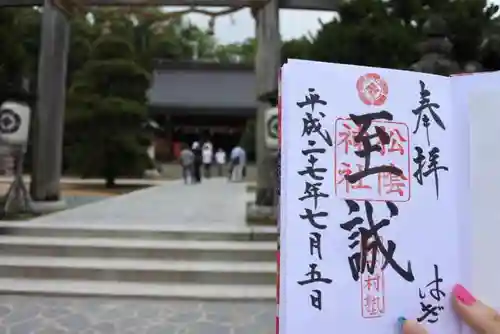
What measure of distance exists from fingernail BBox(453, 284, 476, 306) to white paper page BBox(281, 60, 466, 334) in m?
0.01

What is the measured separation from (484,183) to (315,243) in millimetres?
330

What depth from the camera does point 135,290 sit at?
4.39m

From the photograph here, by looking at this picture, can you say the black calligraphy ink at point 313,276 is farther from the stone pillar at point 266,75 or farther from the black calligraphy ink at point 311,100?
the stone pillar at point 266,75

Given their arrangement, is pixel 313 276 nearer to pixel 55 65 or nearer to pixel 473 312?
pixel 473 312

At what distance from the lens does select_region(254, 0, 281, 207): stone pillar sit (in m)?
6.27

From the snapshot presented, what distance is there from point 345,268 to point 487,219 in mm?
273

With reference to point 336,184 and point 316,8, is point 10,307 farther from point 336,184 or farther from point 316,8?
point 316,8

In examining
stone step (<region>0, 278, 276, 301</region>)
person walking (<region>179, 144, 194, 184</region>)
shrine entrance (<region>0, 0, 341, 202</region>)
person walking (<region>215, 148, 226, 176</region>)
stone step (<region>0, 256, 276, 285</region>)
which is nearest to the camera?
stone step (<region>0, 278, 276, 301</region>)

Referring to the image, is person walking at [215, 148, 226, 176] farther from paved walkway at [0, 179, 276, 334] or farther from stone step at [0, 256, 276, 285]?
paved walkway at [0, 179, 276, 334]

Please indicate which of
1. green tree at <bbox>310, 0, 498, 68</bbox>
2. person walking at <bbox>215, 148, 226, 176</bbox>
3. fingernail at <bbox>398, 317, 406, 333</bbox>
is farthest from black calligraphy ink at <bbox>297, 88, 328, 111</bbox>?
person walking at <bbox>215, 148, 226, 176</bbox>

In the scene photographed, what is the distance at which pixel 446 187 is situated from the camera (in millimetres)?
961

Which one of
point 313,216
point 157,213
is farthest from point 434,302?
point 157,213

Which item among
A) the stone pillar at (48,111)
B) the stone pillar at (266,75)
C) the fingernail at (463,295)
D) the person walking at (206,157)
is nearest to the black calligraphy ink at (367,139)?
the fingernail at (463,295)

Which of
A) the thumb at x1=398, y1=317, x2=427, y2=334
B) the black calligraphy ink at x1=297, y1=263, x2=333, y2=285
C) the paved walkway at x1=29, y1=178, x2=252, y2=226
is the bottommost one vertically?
the paved walkway at x1=29, y1=178, x2=252, y2=226
